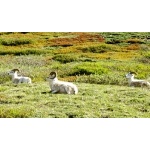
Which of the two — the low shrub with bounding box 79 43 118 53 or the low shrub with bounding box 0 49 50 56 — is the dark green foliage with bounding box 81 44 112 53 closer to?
the low shrub with bounding box 79 43 118 53

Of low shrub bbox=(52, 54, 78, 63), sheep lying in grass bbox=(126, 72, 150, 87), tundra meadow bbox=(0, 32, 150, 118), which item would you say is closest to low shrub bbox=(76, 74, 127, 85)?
tundra meadow bbox=(0, 32, 150, 118)

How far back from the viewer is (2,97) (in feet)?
76.2

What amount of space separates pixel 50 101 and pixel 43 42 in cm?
778

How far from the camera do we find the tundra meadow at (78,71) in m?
21.9

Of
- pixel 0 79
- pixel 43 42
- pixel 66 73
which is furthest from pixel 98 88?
pixel 43 42

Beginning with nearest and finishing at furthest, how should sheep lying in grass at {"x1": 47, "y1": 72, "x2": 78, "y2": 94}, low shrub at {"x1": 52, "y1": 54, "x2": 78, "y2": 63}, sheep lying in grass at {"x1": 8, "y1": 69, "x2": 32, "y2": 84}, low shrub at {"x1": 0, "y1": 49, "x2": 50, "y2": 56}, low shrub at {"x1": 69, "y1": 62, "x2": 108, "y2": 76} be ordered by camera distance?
sheep lying in grass at {"x1": 47, "y1": 72, "x2": 78, "y2": 94}
sheep lying in grass at {"x1": 8, "y1": 69, "x2": 32, "y2": 84}
low shrub at {"x1": 69, "y1": 62, "x2": 108, "y2": 76}
low shrub at {"x1": 52, "y1": 54, "x2": 78, "y2": 63}
low shrub at {"x1": 0, "y1": 49, "x2": 50, "y2": 56}

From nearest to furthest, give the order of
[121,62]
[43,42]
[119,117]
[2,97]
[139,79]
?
[119,117] → [2,97] → [139,79] → [121,62] → [43,42]

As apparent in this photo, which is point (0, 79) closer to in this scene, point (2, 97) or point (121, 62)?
point (2, 97)

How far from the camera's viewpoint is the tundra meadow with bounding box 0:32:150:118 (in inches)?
864

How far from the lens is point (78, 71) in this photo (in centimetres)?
2659

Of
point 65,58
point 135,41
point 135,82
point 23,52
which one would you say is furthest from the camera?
point 135,41

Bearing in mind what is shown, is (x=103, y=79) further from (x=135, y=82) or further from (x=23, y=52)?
(x=23, y=52)

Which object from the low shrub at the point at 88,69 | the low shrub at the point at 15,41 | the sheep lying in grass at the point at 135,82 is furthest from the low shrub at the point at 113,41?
the sheep lying in grass at the point at 135,82

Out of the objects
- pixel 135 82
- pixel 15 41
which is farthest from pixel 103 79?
pixel 15 41
